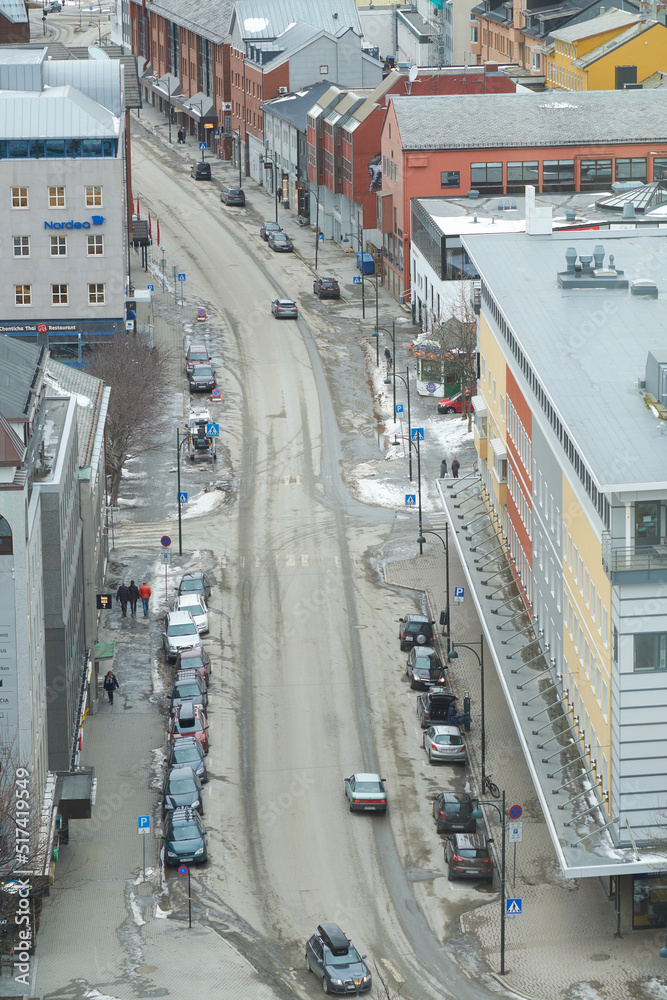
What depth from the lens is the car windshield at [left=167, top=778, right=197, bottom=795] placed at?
66.5 m

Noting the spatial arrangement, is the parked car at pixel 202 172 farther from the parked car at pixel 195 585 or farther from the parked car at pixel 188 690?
the parked car at pixel 188 690

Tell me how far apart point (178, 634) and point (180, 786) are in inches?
544

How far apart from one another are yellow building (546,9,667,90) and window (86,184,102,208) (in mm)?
63428

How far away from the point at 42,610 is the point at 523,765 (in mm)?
19606

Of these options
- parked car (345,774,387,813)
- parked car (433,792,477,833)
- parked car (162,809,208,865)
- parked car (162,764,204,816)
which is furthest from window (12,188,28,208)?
parked car (433,792,477,833)

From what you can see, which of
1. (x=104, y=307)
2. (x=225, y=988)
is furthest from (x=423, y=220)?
(x=225, y=988)

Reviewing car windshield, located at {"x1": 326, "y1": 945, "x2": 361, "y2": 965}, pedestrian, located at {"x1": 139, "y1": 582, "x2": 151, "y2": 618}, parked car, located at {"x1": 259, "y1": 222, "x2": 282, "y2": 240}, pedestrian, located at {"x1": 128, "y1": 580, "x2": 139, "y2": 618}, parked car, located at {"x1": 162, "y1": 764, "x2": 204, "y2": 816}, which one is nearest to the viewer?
car windshield, located at {"x1": 326, "y1": 945, "x2": 361, "y2": 965}

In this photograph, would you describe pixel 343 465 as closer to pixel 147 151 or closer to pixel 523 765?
pixel 523 765

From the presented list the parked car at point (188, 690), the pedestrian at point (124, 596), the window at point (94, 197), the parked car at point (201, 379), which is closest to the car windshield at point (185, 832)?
the parked car at point (188, 690)

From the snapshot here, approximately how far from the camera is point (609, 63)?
15950 cm

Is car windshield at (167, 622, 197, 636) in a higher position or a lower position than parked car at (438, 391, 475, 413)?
→ lower

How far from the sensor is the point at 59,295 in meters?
112

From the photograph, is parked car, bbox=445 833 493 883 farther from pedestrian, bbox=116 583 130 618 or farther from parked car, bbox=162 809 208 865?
pedestrian, bbox=116 583 130 618

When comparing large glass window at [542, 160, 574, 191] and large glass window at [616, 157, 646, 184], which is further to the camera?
large glass window at [616, 157, 646, 184]
